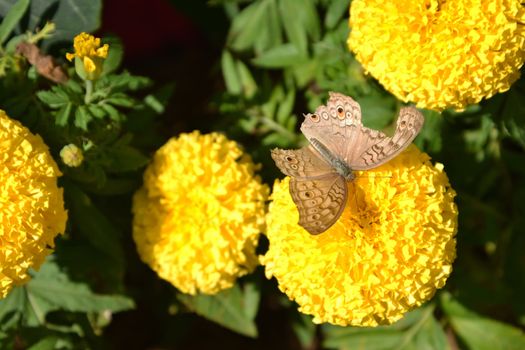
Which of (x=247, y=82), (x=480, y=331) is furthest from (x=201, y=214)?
(x=480, y=331)

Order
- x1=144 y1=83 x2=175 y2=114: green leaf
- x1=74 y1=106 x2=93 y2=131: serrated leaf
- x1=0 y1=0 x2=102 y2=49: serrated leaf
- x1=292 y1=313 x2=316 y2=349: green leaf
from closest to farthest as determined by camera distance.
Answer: x1=74 y1=106 x2=93 y2=131: serrated leaf < x1=0 y1=0 x2=102 y2=49: serrated leaf < x1=144 y1=83 x2=175 y2=114: green leaf < x1=292 y1=313 x2=316 y2=349: green leaf

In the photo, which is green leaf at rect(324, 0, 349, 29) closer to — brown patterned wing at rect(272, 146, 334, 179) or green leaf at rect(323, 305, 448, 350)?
brown patterned wing at rect(272, 146, 334, 179)

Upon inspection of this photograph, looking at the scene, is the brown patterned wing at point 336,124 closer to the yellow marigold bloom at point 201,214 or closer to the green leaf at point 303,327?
the yellow marigold bloom at point 201,214

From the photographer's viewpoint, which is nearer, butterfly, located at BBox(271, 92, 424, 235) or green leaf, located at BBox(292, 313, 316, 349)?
butterfly, located at BBox(271, 92, 424, 235)

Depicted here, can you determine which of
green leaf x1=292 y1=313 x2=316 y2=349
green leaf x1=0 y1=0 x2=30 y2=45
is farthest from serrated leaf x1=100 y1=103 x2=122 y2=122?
green leaf x1=292 y1=313 x2=316 y2=349

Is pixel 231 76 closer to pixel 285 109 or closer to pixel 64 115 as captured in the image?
pixel 285 109

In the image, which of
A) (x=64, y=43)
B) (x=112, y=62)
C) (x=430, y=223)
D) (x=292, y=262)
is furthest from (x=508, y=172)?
(x=64, y=43)

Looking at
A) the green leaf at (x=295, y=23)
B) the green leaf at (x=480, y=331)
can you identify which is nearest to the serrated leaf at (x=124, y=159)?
the green leaf at (x=295, y=23)
